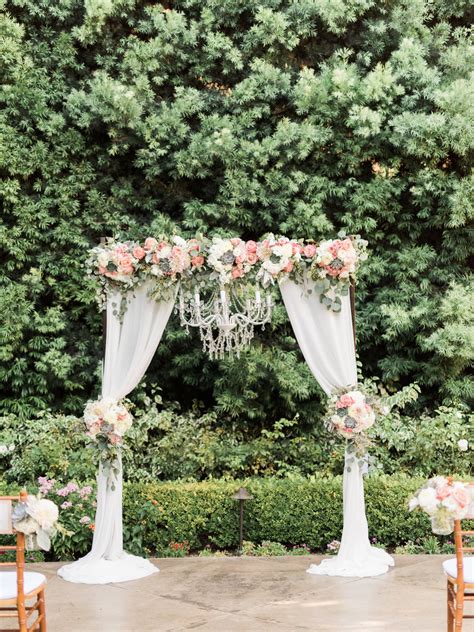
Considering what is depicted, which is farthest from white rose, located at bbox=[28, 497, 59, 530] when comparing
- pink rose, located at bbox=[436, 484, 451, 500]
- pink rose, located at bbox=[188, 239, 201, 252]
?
pink rose, located at bbox=[188, 239, 201, 252]

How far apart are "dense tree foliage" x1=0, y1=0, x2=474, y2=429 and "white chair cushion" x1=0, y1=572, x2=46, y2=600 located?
5.28 m

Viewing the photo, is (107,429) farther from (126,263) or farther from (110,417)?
(126,263)

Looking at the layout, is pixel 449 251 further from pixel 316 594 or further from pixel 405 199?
pixel 316 594

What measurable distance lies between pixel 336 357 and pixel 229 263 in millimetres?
1088

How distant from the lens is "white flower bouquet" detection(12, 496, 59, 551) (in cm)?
405

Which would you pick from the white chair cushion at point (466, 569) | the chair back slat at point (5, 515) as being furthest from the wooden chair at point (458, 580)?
the chair back slat at point (5, 515)

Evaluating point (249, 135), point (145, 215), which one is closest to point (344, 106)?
point (249, 135)

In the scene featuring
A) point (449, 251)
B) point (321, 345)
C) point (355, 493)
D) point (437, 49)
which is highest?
point (437, 49)

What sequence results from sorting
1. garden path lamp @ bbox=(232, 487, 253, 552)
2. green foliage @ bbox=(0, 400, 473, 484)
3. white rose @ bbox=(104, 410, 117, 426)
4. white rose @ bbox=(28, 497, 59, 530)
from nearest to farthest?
white rose @ bbox=(28, 497, 59, 530), white rose @ bbox=(104, 410, 117, 426), garden path lamp @ bbox=(232, 487, 253, 552), green foliage @ bbox=(0, 400, 473, 484)

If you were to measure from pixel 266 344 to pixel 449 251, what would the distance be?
2546 millimetres

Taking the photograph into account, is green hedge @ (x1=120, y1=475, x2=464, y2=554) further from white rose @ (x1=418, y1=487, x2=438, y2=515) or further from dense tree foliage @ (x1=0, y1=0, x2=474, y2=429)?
white rose @ (x1=418, y1=487, x2=438, y2=515)

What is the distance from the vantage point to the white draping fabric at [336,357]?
6.20 m

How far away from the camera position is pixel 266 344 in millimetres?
9914

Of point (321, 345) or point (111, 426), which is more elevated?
point (321, 345)
